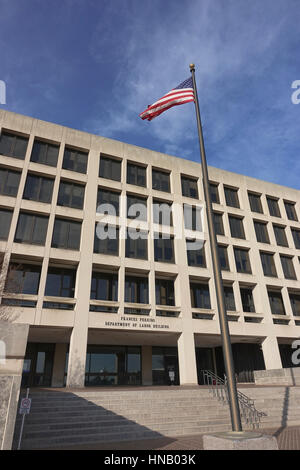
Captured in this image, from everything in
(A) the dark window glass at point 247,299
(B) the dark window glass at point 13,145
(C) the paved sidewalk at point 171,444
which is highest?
(B) the dark window glass at point 13,145

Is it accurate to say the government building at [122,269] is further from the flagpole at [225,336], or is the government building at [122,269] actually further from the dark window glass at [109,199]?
the flagpole at [225,336]

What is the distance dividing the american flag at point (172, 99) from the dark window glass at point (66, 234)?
13025mm

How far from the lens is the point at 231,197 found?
104 ft

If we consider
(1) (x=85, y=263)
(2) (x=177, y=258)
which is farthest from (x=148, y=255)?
(1) (x=85, y=263)

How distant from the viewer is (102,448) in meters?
9.70

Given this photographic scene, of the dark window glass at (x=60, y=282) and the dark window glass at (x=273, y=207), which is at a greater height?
the dark window glass at (x=273, y=207)

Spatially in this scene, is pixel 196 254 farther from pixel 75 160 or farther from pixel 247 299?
pixel 75 160

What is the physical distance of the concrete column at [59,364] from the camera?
22156 millimetres

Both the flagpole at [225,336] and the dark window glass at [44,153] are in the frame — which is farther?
the dark window glass at [44,153]

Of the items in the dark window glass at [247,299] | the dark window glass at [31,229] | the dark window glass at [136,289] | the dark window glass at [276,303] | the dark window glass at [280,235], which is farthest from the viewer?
the dark window glass at [280,235]

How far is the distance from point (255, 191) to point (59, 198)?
68.5 ft

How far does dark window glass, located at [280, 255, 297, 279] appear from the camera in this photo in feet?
99.6

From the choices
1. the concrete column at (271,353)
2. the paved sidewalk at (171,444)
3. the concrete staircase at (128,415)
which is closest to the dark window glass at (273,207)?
the concrete column at (271,353)

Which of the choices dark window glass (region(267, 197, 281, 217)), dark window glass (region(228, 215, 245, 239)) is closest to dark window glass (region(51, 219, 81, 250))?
dark window glass (region(228, 215, 245, 239))
